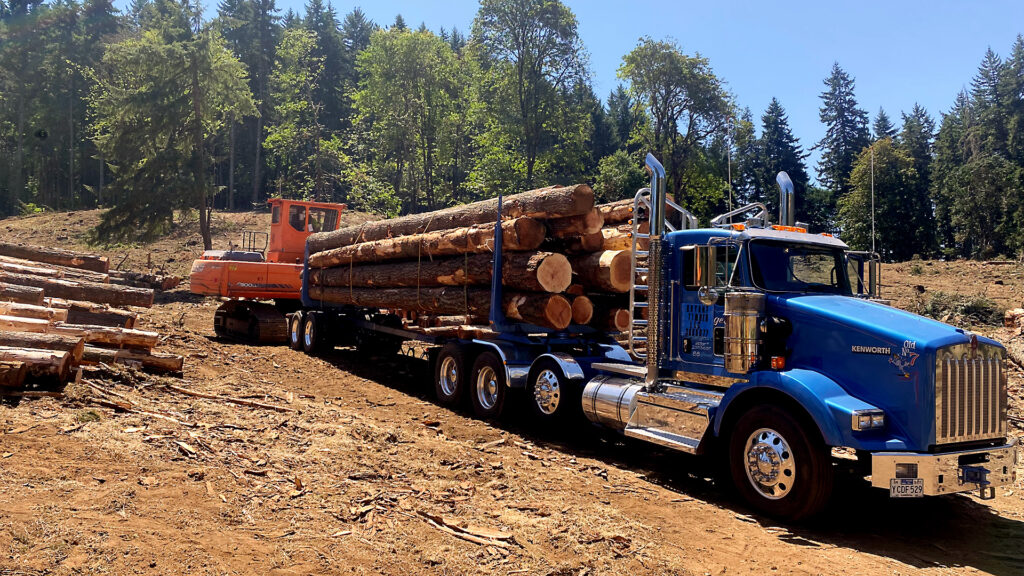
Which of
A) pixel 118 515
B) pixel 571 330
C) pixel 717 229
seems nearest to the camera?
pixel 118 515

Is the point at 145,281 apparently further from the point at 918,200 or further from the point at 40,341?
the point at 918,200

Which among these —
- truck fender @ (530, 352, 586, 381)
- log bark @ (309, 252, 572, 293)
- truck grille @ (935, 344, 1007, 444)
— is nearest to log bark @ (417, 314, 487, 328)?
log bark @ (309, 252, 572, 293)

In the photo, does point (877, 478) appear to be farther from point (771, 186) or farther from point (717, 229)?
point (771, 186)

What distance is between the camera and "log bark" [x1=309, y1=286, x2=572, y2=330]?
31.2 feet

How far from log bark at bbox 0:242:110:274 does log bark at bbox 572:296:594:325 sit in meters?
14.0

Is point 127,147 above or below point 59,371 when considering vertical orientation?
above

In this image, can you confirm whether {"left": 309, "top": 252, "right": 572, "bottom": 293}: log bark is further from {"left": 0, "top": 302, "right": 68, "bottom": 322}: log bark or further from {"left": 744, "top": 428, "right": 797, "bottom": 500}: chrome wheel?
{"left": 0, "top": 302, "right": 68, "bottom": 322}: log bark

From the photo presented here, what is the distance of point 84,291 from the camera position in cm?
1362

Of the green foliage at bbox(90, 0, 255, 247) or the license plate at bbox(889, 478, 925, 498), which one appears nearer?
the license plate at bbox(889, 478, 925, 498)

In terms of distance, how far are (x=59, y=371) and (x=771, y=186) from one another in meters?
58.4

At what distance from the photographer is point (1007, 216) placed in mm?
48562

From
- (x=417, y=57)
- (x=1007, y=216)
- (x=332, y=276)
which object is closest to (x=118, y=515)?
(x=332, y=276)

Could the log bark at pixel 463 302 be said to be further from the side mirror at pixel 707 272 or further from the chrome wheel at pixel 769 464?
the chrome wheel at pixel 769 464

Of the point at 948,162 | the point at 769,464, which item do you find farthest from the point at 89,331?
the point at 948,162
